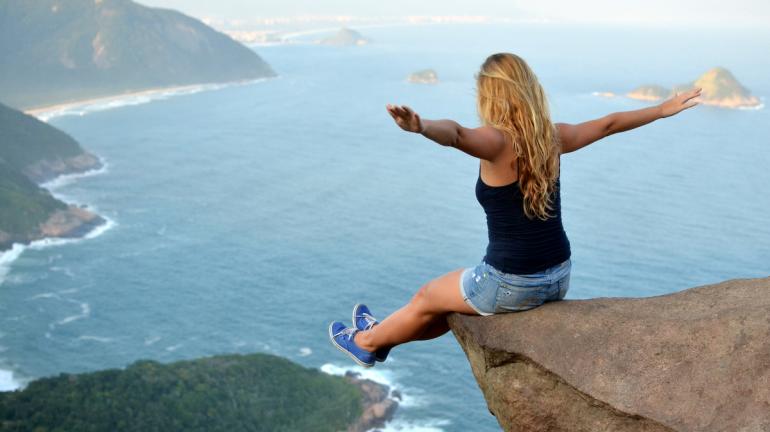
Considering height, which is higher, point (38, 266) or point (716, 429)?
point (716, 429)

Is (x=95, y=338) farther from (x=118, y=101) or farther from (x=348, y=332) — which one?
(x=118, y=101)

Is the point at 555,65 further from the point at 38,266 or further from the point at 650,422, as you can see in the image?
the point at 650,422

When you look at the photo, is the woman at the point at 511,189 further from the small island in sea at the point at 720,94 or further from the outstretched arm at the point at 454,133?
the small island in sea at the point at 720,94

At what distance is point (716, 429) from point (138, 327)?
6099 cm

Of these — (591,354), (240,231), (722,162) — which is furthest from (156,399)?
(722,162)

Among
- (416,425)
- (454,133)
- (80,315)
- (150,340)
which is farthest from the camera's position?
(80,315)

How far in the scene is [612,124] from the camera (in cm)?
592

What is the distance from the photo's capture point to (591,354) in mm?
5340

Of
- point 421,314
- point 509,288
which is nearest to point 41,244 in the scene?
point 421,314

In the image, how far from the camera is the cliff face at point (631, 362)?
16.0ft

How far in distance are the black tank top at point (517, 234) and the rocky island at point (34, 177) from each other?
266 feet

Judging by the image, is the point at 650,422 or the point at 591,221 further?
the point at 591,221

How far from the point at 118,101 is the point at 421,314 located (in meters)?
154

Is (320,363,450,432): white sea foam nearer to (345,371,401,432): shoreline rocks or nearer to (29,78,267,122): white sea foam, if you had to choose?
(345,371,401,432): shoreline rocks
